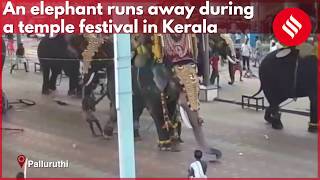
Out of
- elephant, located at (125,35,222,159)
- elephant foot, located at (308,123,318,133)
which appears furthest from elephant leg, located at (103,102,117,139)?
elephant foot, located at (308,123,318,133)

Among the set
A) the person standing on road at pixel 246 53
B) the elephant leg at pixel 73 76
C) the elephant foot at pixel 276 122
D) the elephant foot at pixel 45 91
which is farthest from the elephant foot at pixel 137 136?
the person standing on road at pixel 246 53

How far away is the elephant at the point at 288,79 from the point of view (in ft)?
24.1

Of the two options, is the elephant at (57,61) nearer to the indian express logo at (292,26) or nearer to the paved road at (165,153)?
the paved road at (165,153)

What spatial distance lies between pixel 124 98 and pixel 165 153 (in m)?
2.51

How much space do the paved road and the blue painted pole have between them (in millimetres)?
1596

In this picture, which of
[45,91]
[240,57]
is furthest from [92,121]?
[240,57]

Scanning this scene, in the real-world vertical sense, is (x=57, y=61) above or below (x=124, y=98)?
above

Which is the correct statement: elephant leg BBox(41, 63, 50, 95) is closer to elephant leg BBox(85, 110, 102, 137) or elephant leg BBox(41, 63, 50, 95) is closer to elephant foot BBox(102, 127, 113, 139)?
elephant leg BBox(85, 110, 102, 137)

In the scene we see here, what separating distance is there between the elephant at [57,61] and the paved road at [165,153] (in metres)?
0.96

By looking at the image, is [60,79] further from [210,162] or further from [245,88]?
[210,162]

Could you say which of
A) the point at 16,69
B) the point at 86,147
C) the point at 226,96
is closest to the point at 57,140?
the point at 86,147

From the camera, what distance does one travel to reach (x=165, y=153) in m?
6.50

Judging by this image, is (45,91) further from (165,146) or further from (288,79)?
(288,79)

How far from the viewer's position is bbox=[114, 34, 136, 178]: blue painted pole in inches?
160
